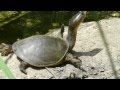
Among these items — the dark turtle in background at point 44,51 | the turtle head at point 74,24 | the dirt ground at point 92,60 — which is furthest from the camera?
the turtle head at point 74,24

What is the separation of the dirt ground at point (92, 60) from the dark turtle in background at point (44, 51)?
0.26 feet

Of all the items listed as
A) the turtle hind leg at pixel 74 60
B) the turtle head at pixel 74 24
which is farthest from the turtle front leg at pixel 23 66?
the turtle head at pixel 74 24

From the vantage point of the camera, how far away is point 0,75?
9.97 feet

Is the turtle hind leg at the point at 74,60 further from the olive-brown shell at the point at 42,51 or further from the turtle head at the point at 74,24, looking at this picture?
the turtle head at the point at 74,24

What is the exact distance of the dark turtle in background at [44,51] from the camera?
3145 millimetres

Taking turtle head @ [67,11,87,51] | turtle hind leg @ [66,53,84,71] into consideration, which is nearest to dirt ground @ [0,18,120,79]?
turtle hind leg @ [66,53,84,71]

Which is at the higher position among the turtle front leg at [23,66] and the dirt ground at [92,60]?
the turtle front leg at [23,66]

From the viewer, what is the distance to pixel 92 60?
330cm

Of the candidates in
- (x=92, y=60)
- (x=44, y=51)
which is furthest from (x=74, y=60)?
(x=44, y=51)

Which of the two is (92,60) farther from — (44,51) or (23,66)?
(23,66)

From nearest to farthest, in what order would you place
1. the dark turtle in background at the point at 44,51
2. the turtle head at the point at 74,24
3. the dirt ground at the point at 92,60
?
the dirt ground at the point at 92,60 → the dark turtle in background at the point at 44,51 → the turtle head at the point at 74,24

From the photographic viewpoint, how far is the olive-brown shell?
3.14 metres

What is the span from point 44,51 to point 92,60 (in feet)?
1.85
